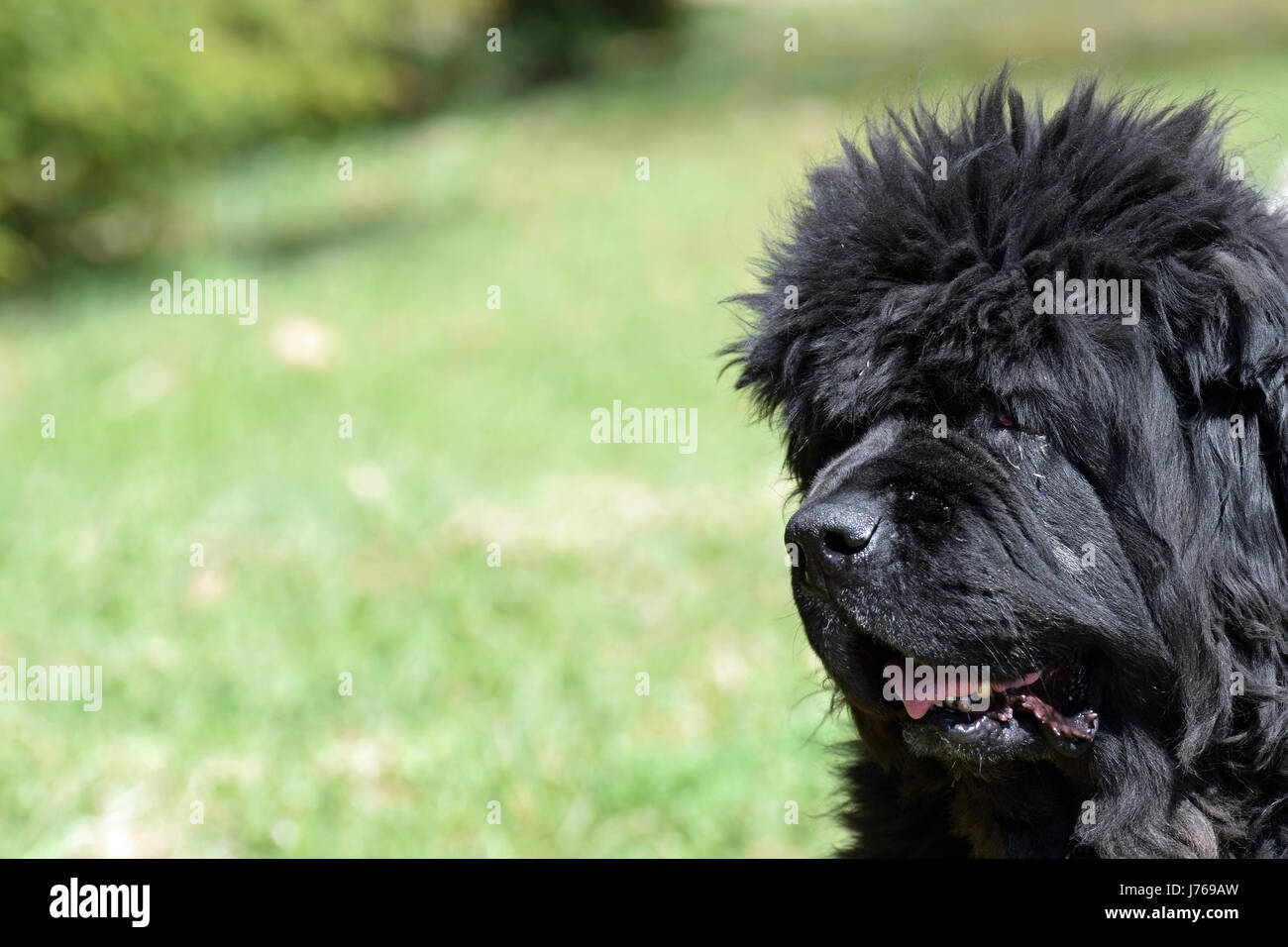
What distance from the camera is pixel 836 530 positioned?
115 inches

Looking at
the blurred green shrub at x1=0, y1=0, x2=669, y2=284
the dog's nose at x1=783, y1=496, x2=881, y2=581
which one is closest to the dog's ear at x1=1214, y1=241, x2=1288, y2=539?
the dog's nose at x1=783, y1=496, x2=881, y2=581

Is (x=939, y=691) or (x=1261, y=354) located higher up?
(x=1261, y=354)

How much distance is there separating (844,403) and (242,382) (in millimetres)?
7586

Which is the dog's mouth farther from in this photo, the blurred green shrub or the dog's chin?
the blurred green shrub

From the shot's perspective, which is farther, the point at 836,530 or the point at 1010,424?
the point at 1010,424

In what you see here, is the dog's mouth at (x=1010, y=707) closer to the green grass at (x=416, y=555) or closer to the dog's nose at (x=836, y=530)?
the dog's nose at (x=836, y=530)

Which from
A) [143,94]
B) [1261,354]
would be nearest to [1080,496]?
[1261,354]

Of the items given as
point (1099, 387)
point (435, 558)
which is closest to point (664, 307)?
point (435, 558)

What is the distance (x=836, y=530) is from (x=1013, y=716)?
Result: 62 centimetres

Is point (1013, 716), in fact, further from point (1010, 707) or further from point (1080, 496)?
point (1080, 496)

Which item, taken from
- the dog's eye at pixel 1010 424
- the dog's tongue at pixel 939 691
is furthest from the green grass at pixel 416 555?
the dog's eye at pixel 1010 424

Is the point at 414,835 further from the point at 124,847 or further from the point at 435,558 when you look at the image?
the point at 435,558

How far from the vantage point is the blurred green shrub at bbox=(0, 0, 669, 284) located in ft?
40.9

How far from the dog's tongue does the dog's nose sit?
35 centimetres
